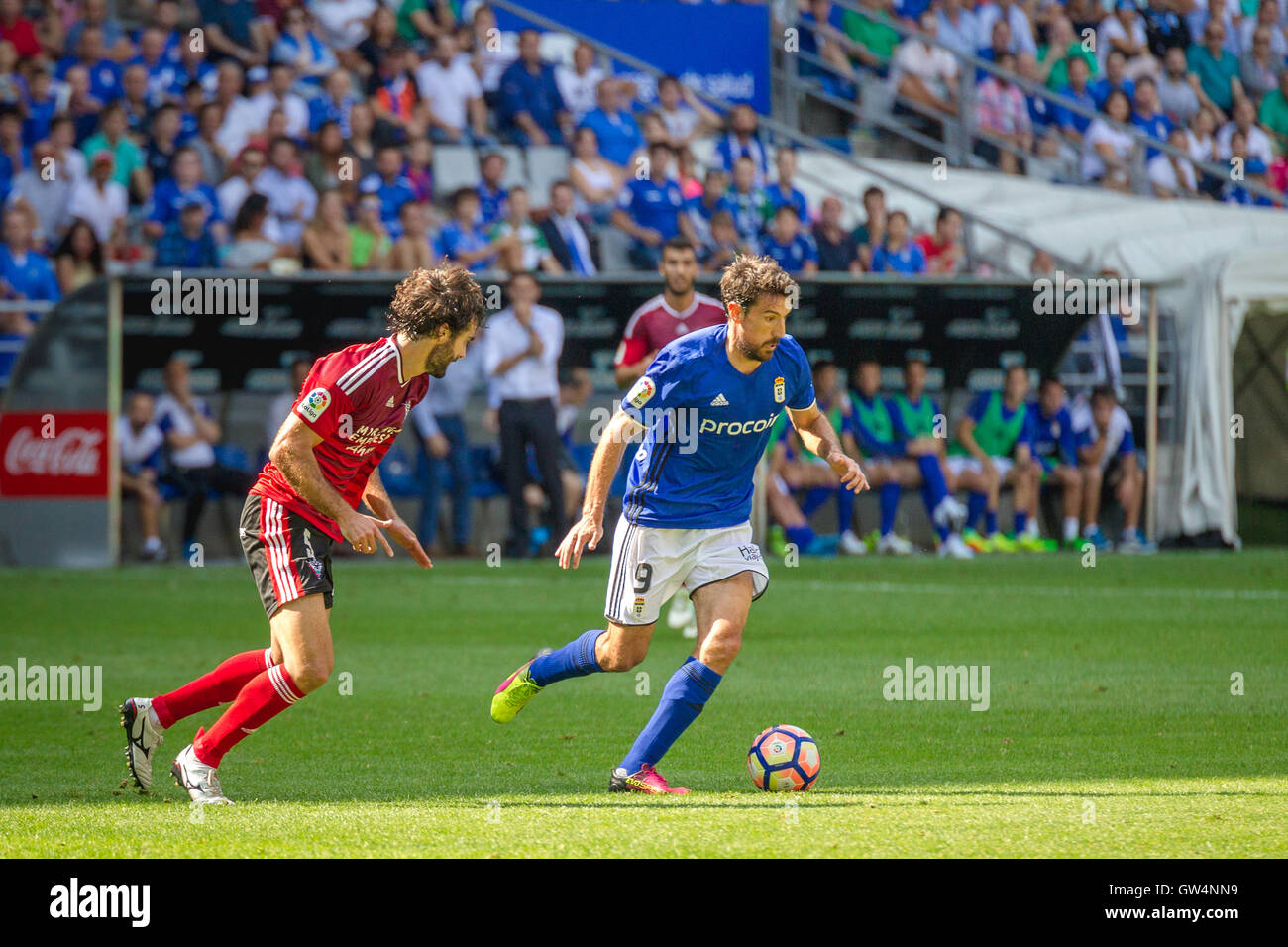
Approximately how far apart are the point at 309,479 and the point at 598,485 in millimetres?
1124

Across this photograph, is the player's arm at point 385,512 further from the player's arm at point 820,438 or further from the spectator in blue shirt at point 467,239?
the spectator in blue shirt at point 467,239

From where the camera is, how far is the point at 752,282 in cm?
653

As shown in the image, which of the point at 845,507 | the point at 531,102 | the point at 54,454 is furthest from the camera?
the point at 531,102

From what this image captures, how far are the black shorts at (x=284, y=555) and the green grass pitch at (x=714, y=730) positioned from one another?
726mm

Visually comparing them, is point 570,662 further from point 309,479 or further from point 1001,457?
point 1001,457

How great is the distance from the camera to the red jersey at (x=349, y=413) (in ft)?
20.1

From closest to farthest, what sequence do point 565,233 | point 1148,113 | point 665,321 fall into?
point 665,321, point 565,233, point 1148,113

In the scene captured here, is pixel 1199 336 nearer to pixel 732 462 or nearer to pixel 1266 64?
pixel 1266 64

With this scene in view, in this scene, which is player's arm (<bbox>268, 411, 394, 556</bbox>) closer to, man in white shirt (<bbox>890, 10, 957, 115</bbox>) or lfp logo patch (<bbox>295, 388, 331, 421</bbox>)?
lfp logo patch (<bbox>295, 388, 331, 421</bbox>)

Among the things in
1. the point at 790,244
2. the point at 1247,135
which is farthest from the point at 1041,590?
the point at 1247,135

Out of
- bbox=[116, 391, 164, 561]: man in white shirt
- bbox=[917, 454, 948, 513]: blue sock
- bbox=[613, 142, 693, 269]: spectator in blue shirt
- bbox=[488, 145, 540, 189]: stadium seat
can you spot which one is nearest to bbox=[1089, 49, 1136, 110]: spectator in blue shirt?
bbox=[917, 454, 948, 513]: blue sock

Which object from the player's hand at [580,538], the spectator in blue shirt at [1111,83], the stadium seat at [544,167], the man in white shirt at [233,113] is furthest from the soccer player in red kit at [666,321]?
the spectator in blue shirt at [1111,83]

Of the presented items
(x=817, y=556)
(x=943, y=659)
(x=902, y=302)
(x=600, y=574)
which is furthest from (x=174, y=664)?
(x=902, y=302)

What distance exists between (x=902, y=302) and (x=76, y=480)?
874 cm
